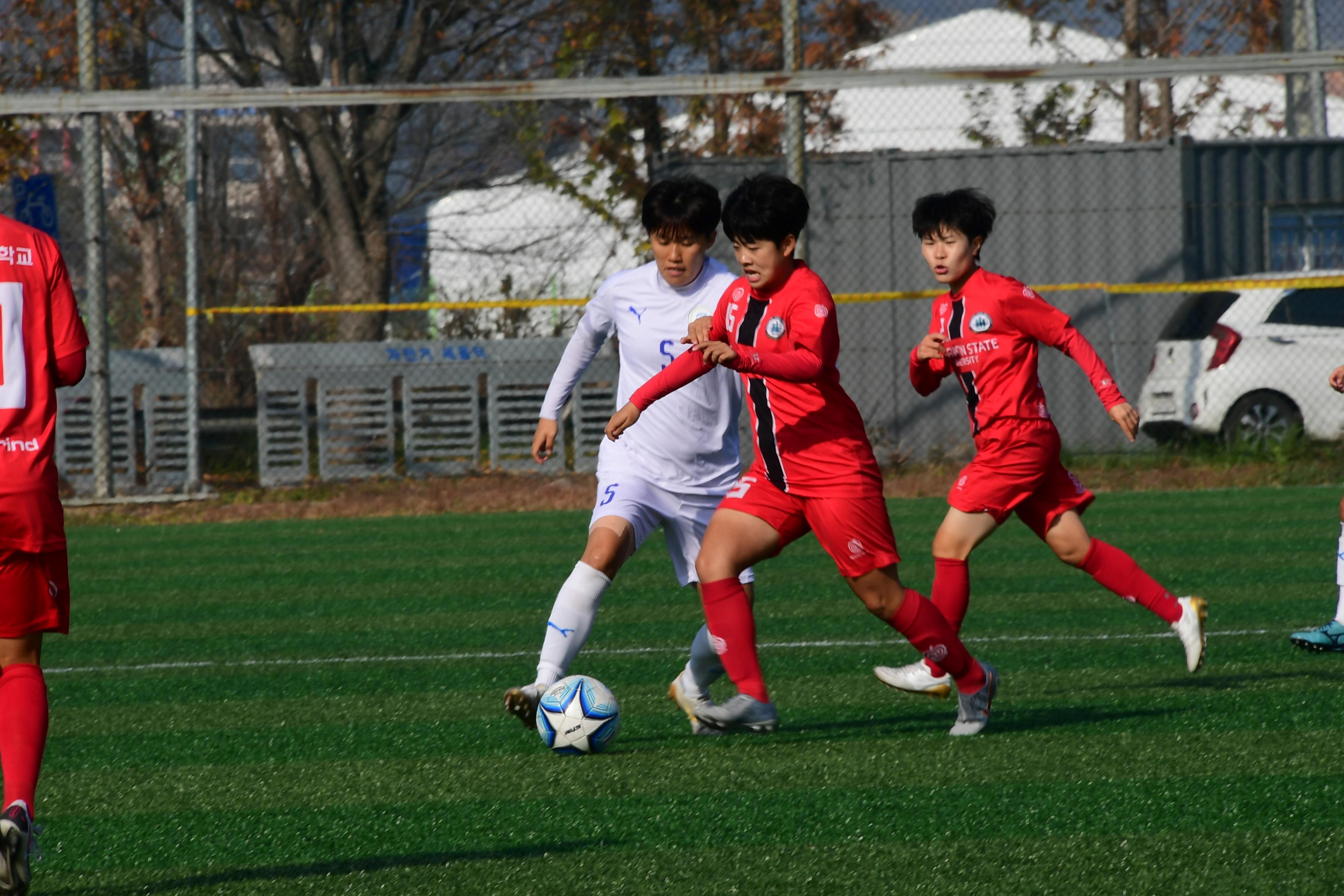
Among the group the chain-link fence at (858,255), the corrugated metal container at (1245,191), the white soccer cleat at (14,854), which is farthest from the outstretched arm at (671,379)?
the corrugated metal container at (1245,191)

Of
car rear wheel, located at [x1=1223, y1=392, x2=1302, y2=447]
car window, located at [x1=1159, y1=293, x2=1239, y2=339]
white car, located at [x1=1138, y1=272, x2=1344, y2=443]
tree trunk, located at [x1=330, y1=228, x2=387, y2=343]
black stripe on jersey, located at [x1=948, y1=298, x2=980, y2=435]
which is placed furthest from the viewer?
tree trunk, located at [x1=330, y1=228, x2=387, y2=343]

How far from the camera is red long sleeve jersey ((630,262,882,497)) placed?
4.55m

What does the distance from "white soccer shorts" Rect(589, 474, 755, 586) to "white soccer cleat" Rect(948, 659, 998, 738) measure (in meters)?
0.80

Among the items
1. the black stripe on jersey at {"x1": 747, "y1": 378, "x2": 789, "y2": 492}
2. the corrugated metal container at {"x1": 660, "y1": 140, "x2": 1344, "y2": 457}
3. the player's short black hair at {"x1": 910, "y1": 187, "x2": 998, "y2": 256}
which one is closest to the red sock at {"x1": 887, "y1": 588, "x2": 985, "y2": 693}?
the black stripe on jersey at {"x1": 747, "y1": 378, "x2": 789, "y2": 492}

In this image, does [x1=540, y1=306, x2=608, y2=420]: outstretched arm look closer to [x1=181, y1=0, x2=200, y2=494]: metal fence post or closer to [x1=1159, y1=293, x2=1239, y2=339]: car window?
[x1=181, y1=0, x2=200, y2=494]: metal fence post

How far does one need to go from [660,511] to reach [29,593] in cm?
225

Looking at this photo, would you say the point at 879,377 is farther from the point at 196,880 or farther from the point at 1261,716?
the point at 196,880

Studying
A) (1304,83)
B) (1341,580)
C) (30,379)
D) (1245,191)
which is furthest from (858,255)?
(30,379)

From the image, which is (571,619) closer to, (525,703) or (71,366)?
(525,703)

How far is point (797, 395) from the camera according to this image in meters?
4.71

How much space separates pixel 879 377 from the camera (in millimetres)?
15180

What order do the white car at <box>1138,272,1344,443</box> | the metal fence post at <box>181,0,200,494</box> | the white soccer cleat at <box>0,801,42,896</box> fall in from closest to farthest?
the white soccer cleat at <box>0,801,42,896</box> < the metal fence post at <box>181,0,200,494</box> < the white car at <box>1138,272,1344,443</box>

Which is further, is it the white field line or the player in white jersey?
the white field line

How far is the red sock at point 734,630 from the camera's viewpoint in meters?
4.83
